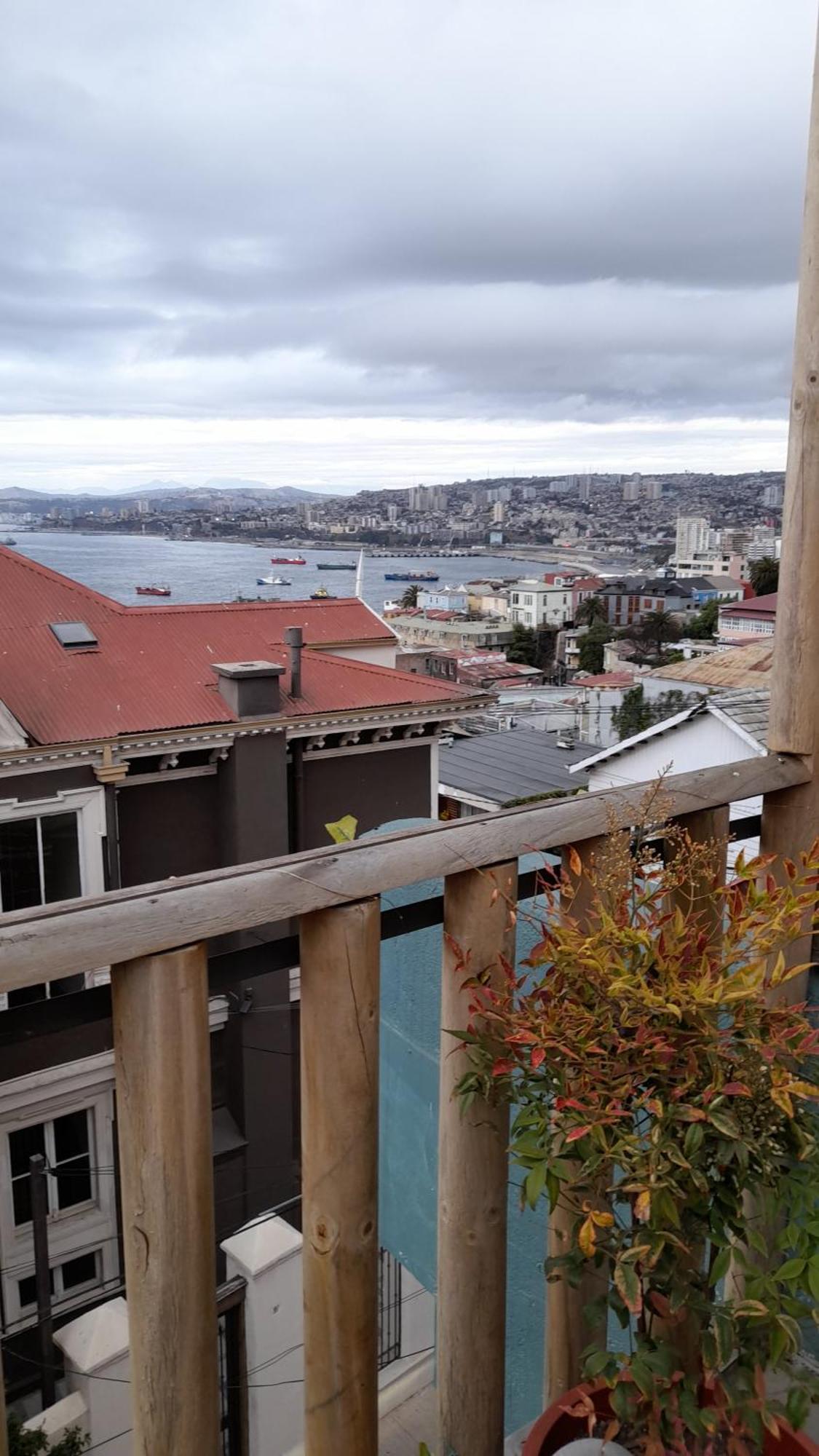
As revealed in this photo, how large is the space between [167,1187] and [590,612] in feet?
70.1

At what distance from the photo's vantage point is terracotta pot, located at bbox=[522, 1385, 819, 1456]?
2.94ft

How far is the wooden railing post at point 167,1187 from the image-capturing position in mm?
671

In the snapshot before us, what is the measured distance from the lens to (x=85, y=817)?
6.00m

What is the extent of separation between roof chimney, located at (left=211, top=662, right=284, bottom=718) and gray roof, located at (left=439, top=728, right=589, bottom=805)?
284 cm

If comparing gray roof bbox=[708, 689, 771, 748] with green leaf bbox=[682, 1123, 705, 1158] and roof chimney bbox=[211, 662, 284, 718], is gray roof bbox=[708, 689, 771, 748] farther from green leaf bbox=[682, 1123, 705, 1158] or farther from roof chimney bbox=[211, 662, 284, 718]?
green leaf bbox=[682, 1123, 705, 1158]

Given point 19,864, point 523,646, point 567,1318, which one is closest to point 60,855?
point 19,864

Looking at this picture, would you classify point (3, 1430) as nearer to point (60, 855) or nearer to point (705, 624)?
point (60, 855)

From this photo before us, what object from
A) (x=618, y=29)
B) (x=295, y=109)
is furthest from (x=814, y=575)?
(x=295, y=109)

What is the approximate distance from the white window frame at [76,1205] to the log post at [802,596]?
4.95 meters

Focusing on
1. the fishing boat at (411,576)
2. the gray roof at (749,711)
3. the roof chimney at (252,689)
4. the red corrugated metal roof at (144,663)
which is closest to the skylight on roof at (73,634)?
the red corrugated metal roof at (144,663)

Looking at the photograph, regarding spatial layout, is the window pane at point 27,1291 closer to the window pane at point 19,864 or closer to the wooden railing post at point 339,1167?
the window pane at point 19,864

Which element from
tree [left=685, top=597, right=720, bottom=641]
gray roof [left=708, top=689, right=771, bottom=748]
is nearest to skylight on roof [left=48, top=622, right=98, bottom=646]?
gray roof [left=708, top=689, right=771, bottom=748]

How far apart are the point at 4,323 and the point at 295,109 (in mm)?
5669

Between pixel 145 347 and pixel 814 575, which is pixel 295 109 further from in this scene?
pixel 145 347
